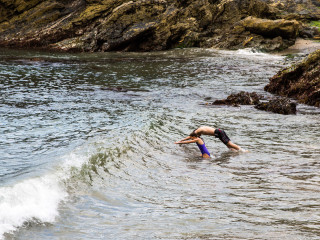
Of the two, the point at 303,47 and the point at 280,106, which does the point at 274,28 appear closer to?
the point at 303,47

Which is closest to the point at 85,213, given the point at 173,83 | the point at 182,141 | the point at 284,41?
the point at 182,141

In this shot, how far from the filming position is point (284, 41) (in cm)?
3606

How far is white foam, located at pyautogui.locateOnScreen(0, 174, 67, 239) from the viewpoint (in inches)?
221

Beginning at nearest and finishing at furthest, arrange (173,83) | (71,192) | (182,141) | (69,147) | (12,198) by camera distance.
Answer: (12,198)
(71,192)
(69,147)
(182,141)
(173,83)

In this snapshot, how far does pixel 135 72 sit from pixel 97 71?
280 cm

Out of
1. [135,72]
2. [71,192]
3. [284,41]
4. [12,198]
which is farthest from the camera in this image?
[284,41]

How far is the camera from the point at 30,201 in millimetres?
6281

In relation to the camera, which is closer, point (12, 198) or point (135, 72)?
point (12, 198)

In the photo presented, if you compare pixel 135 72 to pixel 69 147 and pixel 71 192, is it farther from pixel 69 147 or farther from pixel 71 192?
pixel 71 192

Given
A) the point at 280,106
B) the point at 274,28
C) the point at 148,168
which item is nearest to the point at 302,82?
the point at 280,106

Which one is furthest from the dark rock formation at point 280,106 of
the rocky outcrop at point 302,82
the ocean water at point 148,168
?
the rocky outcrop at point 302,82

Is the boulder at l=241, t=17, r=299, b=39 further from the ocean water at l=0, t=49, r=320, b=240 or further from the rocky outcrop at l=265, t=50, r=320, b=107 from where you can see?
the rocky outcrop at l=265, t=50, r=320, b=107

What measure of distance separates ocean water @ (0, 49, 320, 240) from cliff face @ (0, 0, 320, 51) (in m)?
18.8

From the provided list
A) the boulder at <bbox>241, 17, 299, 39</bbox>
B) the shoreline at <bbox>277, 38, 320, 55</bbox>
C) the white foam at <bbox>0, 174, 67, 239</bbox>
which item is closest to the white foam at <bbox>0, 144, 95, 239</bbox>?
the white foam at <bbox>0, 174, 67, 239</bbox>
